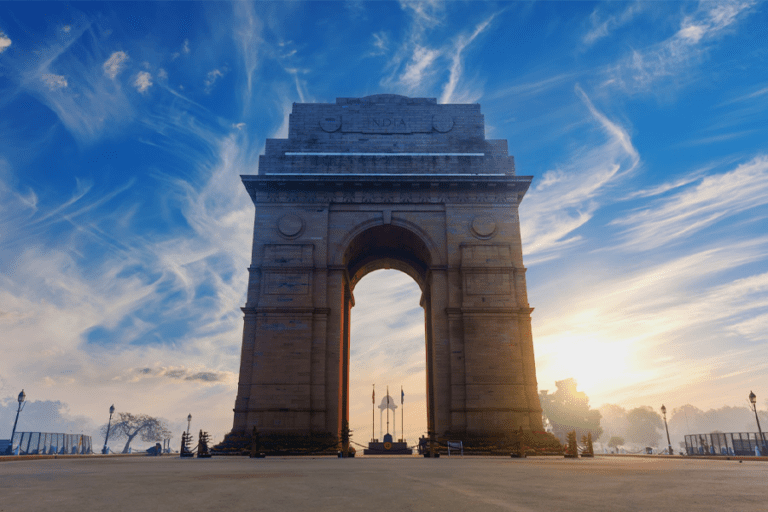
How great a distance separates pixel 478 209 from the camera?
2920 centimetres

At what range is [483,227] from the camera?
28.7 m

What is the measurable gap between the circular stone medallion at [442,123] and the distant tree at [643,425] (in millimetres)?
151586

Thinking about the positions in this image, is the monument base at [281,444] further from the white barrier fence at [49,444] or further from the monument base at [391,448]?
the white barrier fence at [49,444]

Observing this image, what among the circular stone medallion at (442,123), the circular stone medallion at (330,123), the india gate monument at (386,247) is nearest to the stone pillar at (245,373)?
the india gate monument at (386,247)

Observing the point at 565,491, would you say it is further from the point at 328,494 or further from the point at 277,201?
the point at 277,201

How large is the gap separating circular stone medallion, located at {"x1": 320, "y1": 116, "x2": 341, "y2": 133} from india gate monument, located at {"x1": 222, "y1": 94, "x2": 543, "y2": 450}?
9 centimetres

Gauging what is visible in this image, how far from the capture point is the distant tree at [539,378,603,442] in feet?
294

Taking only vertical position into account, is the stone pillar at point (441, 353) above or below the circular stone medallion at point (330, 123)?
below

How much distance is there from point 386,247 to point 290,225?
7.28 meters

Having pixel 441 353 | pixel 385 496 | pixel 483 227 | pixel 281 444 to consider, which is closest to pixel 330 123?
pixel 483 227

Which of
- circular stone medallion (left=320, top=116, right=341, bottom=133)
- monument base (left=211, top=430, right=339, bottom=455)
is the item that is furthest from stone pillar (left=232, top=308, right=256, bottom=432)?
circular stone medallion (left=320, top=116, right=341, bottom=133)

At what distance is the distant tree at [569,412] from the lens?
89688mm

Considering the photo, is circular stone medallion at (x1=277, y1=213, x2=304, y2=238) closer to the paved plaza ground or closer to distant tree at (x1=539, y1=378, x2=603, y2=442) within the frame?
the paved plaza ground

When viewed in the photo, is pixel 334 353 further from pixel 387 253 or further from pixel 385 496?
pixel 385 496
